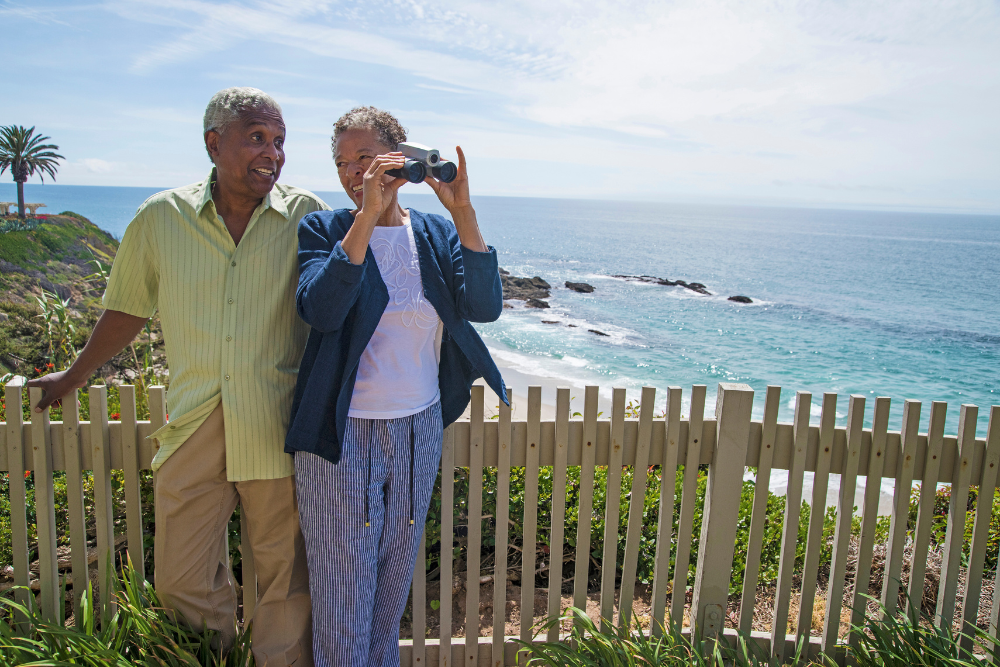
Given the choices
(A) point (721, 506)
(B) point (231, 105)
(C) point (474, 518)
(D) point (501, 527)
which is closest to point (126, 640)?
(C) point (474, 518)

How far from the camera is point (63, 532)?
140 inches

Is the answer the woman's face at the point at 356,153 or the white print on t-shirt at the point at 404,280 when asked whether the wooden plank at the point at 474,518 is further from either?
the woman's face at the point at 356,153

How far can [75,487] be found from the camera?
252cm

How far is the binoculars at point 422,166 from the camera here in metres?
2.03

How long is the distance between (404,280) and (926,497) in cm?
232

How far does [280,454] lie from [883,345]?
3036 centimetres

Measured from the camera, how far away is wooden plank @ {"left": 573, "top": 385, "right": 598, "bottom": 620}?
259 cm

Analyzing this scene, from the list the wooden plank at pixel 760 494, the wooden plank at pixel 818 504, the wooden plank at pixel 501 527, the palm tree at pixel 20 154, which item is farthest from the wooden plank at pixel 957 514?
the palm tree at pixel 20 154

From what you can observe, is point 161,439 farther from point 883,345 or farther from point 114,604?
point 883,345

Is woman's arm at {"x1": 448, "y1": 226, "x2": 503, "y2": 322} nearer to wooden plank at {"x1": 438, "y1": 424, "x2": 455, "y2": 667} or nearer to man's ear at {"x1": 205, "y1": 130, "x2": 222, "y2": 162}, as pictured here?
wooden plank at {"x1": 438, "y1": 424, "x2": 455, "y2": 667}

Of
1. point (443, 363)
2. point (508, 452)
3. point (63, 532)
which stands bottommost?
point (63, 532)

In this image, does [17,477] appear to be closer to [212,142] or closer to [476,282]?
[212,142]

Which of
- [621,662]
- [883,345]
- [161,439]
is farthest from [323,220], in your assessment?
[883,345]

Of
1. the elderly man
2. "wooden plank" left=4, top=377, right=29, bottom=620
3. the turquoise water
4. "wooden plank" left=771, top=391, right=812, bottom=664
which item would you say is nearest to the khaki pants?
the elderly man
